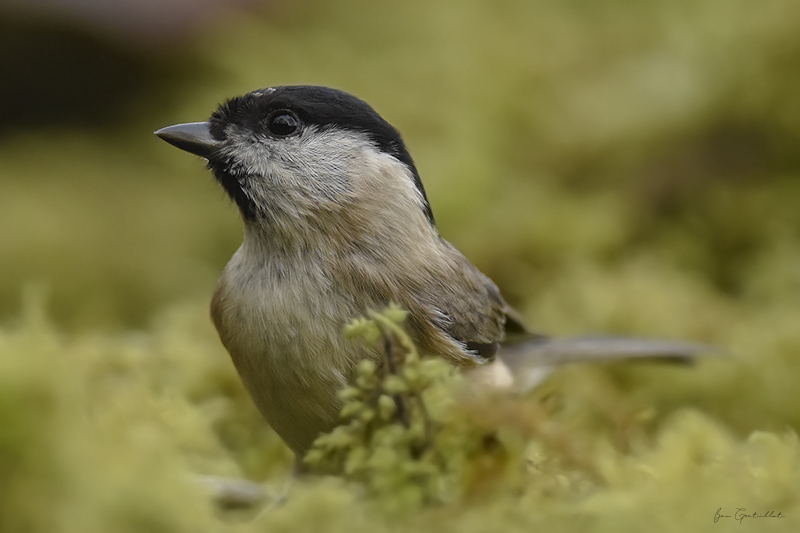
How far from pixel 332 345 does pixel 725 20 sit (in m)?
3.16

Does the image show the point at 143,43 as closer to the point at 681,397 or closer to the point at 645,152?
the point at 645,152

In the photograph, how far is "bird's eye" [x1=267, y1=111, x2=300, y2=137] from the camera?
66.4 inches

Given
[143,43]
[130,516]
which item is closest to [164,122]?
[143,43]

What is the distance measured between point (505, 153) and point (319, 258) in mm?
2228

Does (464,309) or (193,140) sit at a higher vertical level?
(193,140)

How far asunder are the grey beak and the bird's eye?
0.45 feet

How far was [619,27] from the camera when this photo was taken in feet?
14.0

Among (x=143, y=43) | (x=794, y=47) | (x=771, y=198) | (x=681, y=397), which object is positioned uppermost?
(x=143, y=43)

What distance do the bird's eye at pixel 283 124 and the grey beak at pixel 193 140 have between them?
138 mm

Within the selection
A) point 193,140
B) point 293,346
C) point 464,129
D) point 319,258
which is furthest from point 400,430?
point 464,129

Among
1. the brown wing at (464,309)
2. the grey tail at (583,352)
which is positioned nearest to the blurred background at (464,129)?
the grey tail at (583,352)

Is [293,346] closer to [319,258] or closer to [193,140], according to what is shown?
[319,258]

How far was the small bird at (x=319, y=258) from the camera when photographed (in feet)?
4.62

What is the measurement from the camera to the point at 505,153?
355 centimetres
